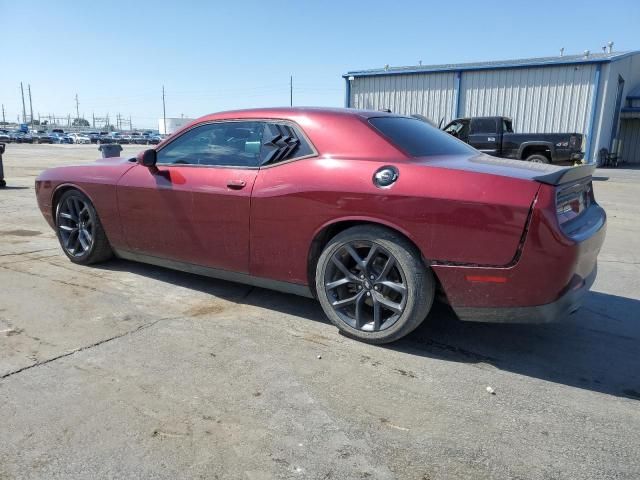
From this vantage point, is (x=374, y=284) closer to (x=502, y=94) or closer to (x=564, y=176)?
(x=564, y=176)

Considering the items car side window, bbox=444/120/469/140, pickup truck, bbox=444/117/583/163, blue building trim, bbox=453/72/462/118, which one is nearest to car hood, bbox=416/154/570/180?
pickup truck, bbox=444/117/583/163

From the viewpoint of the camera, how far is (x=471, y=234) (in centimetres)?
294

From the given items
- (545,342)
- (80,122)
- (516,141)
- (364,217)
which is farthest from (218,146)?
(80,122)

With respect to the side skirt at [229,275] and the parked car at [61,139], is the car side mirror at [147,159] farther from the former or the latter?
the parked car at [61,139]

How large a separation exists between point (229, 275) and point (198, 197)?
0.65 m

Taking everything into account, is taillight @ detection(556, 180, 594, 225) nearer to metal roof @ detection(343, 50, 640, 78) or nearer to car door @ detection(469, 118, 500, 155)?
car door @ detection(469, 118, 500, 155)

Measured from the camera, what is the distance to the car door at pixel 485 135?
1606 centimetres

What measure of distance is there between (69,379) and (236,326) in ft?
3.77

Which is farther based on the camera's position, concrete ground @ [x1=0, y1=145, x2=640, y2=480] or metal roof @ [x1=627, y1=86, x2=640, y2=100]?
metal roof @ [x1=627, y1=86, x2=640, y2=100]

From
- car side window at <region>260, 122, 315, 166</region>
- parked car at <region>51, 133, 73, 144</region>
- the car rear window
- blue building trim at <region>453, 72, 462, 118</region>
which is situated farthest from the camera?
parked car at <region>51, 133, 73, 144</region>

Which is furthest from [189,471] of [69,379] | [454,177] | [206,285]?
[206,285]

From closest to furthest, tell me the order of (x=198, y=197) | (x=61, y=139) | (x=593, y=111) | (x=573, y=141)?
1. (x=198, y=197)
2. (x=573, y=141)
3. (x=593, y=111)
4. (x=61, y=139)

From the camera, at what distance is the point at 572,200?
321cm

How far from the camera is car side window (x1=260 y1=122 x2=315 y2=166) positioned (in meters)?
3.66
